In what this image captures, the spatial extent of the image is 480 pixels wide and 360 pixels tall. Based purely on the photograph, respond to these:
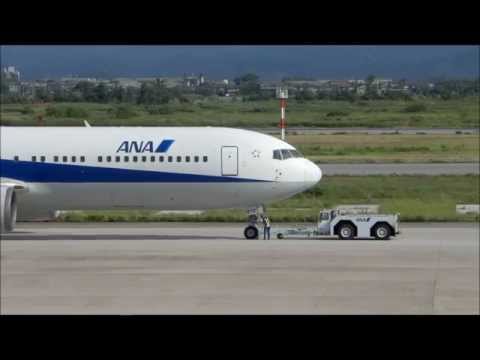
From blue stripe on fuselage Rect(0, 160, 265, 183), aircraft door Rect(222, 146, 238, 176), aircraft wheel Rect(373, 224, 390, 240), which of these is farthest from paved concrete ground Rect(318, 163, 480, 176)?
blue stripe on fuselage Rect(0, 160, 265, 183)

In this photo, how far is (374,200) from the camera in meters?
52.2

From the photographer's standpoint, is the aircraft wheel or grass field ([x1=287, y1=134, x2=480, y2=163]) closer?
the aircraft wheel

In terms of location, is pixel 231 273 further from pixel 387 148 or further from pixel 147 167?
pixel 387 148

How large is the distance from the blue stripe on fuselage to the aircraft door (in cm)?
21

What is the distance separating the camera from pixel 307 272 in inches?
1033

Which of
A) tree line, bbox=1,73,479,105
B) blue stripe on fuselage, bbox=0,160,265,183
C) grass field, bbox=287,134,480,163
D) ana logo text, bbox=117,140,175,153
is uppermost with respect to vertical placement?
tree line, bbox=1,73,479,105

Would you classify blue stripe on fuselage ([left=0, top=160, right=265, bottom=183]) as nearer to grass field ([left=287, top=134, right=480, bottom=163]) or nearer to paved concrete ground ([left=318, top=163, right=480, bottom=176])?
paved concrete ground ([left=318, top=163, right=480, bottom=176])

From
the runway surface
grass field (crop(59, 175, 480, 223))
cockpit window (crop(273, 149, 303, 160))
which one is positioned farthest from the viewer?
the runway surface

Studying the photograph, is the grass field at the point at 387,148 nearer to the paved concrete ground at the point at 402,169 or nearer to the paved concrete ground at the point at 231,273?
the paved concrete ground at the point at 402,169

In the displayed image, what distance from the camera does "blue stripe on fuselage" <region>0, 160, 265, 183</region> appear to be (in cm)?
3538

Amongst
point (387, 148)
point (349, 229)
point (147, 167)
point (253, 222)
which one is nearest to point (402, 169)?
point (387, 148)

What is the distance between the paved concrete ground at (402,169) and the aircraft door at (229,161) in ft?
89.1
